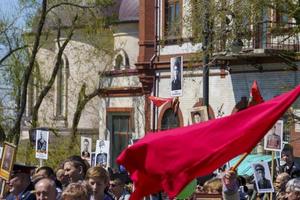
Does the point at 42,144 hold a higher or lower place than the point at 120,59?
lower

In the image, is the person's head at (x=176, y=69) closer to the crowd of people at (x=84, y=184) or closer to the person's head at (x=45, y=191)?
the crowd of people at (x=84, y=184)

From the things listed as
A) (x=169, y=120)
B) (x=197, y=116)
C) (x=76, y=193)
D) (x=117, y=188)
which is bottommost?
(x=169, y=120)

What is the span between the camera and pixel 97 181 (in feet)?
33.6

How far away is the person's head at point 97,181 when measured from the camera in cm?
1019

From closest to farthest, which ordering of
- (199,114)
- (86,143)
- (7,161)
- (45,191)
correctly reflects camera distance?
(45,191)
(7,161)
(199,114)
(86,143)

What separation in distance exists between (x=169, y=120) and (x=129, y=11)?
9118mm

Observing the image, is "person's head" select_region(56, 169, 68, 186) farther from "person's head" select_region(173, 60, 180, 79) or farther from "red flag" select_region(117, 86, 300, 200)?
"person's head" select_region(173, 60, 180, 79)

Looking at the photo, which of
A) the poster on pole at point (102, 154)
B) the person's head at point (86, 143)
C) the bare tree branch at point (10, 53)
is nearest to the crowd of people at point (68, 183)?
the poster on pole at point (102, 154)

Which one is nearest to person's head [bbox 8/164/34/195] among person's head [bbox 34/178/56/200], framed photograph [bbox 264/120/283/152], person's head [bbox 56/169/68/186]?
person's head [bbox 56/169/68/186]

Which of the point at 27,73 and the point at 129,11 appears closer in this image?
the point at 27,73

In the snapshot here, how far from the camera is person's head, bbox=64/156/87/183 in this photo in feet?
36.9

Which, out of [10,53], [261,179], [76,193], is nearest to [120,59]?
[10,53]

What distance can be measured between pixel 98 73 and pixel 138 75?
13.9 feet

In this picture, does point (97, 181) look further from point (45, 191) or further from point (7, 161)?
point (7, 161)
